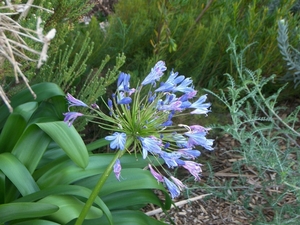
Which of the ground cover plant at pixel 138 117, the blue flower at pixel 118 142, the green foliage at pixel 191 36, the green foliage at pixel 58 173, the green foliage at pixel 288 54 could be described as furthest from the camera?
the green foliage at pixel 191 36

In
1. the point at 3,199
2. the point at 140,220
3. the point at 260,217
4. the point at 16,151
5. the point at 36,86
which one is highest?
the point at 36,86

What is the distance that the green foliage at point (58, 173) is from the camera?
6.69ft

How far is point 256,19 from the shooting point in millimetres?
3549

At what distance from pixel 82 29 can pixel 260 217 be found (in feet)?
5.70

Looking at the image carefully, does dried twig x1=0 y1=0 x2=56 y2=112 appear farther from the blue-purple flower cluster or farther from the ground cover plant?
the blue-purple flower cluster

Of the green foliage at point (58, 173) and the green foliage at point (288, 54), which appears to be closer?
the green foliage at point (58, 173)

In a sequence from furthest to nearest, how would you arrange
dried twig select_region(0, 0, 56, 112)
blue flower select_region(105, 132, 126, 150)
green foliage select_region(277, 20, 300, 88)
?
green foliage select_region(277, 20, 300, 88) < blue flower select_region(105, 132, 126, 150) < dried twig select_region(0, 0, 56, 112)

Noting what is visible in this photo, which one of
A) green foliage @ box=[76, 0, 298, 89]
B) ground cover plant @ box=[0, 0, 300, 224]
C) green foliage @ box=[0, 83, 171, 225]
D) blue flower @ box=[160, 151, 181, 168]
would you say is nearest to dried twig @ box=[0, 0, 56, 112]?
ground cover plant @ box=[0, 0, 300, 224]

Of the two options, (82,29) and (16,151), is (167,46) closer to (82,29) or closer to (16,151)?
(82,29)

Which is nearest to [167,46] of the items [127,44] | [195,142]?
[127,44]

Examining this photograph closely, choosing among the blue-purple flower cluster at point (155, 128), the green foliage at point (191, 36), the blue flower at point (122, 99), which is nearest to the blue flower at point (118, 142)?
the blue-purple flower cluster at point (155, 128)

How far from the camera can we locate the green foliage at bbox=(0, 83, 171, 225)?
2.04m

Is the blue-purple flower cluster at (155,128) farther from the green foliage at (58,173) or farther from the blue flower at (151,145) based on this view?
the green foliage at (58,173)

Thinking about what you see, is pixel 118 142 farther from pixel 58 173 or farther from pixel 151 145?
pixel 58 173
